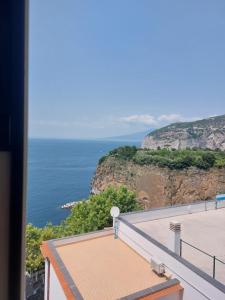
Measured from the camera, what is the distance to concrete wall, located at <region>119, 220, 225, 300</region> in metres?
2.85

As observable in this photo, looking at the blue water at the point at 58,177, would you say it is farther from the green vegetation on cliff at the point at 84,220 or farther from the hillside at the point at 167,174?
the hillside at the point at 167,174

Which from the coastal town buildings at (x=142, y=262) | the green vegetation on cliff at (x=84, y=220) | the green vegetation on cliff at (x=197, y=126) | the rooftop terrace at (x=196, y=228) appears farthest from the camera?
the green vegetation on cliff at (x=197, y=126)

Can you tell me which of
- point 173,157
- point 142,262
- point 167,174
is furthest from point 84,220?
point 173,157

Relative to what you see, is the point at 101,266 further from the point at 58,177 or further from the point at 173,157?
the point at 58,177

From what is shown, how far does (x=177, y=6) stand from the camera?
23.6 feet

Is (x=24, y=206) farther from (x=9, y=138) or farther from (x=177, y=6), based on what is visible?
(x=177, y=6)

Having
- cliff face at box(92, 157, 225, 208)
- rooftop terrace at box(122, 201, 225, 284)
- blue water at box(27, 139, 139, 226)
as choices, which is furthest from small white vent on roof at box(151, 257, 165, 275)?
cliff face at box(92, 157, 225, 208)

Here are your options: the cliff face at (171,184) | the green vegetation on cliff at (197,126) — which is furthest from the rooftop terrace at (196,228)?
the green vegetation on cliff at (197,126)

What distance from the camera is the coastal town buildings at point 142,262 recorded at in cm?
308

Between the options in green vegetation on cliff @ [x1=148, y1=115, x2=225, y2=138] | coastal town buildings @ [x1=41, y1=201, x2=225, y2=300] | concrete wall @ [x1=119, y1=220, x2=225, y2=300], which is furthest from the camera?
green vegetation on cliff @ [x1=148, y1=115, x2=225, y2=138]

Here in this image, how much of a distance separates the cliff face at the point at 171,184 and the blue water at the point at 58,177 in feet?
7.27

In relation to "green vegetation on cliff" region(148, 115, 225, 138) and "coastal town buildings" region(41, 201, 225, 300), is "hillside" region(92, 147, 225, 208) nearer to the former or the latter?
"green vegetation on cliff" region(148, 115, 225, 138)

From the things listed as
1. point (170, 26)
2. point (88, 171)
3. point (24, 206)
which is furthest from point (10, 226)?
point (88, 171)

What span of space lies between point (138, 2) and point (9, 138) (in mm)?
10768
